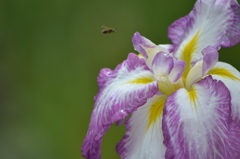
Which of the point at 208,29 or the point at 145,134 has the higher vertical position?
the point at 208,29

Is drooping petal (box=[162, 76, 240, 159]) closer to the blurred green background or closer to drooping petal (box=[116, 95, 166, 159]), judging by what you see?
drooping petal (box=[116, 95, 166, 159])

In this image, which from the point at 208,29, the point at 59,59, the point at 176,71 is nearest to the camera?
the point at 176,71

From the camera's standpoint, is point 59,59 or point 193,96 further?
point 59,59

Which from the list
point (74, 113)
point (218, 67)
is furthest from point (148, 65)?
point (74, 113)

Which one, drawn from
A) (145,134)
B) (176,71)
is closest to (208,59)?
(176,71)

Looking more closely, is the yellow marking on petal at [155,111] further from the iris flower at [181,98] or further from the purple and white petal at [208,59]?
the purple and white petal at [208,59]

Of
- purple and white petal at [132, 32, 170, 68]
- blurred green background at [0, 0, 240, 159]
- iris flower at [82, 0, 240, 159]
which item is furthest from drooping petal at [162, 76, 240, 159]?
blurred green background at [0, 0, 240, 159]

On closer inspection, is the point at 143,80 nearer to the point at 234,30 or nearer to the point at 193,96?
the point at 193,96
